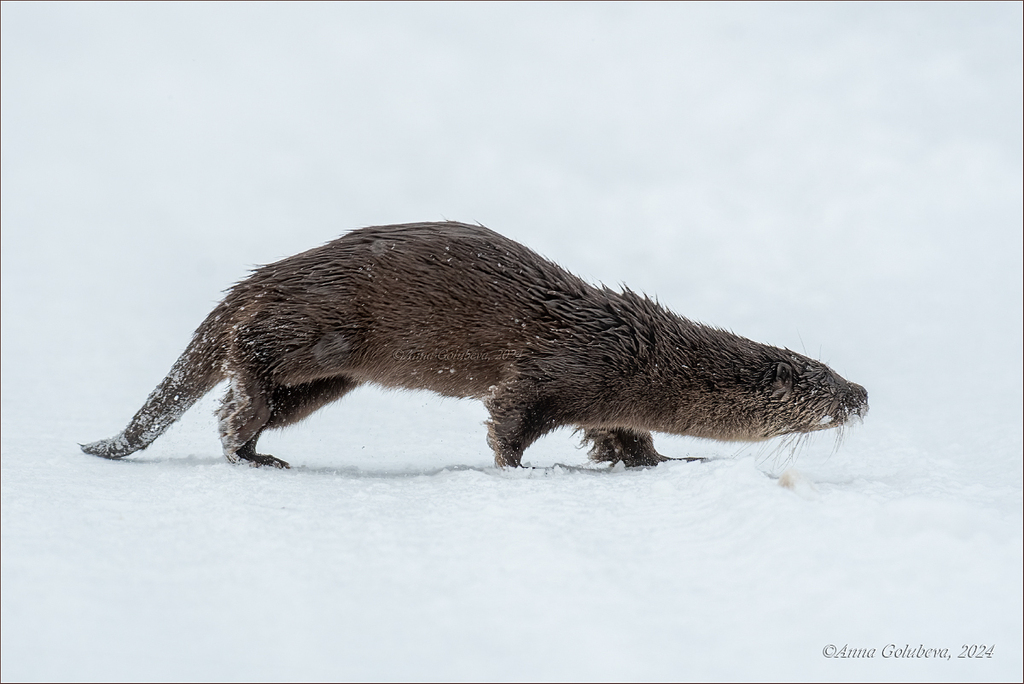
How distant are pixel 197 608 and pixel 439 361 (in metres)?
2.22

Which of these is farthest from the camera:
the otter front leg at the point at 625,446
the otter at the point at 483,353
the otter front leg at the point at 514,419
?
the otter front leg at the point at 625,446

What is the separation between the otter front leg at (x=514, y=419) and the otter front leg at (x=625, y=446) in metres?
0.58

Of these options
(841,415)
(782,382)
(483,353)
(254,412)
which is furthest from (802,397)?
(254,412)

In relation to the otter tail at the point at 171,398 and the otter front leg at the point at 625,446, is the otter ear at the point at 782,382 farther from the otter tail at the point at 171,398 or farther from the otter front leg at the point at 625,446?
the otter tail at the point at 171,398

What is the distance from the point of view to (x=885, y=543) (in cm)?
219

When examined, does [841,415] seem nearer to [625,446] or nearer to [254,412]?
[625,446]

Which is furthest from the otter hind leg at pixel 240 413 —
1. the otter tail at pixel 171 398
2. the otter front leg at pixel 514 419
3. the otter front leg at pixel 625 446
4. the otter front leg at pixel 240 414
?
the otter front leg at pixel 625 446

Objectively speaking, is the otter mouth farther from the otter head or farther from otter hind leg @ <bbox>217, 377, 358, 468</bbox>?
otter hind leg @ <bbox>217, 377, 358, 468</bbox>

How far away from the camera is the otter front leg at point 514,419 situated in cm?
387

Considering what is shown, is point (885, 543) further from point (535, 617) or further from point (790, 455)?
point (790, 455)

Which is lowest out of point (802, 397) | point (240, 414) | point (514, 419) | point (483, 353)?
point (240, 414)

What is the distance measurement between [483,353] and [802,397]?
149cm

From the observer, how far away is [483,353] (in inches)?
161

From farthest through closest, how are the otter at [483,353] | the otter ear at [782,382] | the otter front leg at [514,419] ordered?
the otter ear at [782,382] → the otter at [483,353] → the otter front leg at [514,419]
